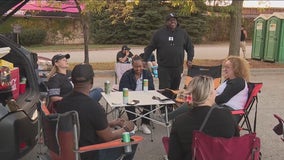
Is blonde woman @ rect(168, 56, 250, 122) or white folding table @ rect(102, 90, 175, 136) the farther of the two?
white folding table @ rect(102, 90, 175, 136)

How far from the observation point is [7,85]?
12.0ft

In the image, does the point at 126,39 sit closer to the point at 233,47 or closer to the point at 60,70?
the point at 233,47

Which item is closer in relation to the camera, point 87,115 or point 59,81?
point 87,115

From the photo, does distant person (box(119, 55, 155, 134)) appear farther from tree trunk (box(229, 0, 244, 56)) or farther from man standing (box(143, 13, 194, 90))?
tree trunk (box(229, 0, 244, 56))

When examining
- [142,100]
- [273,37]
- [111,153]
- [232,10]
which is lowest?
[111,153]

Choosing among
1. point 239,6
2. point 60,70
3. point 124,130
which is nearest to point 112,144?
point 124,130

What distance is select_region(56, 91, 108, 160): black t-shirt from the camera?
320 cm

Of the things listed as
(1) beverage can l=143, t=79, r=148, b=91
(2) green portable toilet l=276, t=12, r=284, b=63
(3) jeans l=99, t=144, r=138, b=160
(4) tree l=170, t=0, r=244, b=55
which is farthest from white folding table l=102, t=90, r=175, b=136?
(2) green portable toilet l=276, t=12, r=284, b=63

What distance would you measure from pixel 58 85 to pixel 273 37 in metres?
11.2

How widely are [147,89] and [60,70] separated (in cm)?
139

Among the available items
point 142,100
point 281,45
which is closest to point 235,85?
point 142,100

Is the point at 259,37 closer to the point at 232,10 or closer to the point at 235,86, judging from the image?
the point at 232,10

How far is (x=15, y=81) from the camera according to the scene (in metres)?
4.04

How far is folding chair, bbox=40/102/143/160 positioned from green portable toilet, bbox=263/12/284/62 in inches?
477
